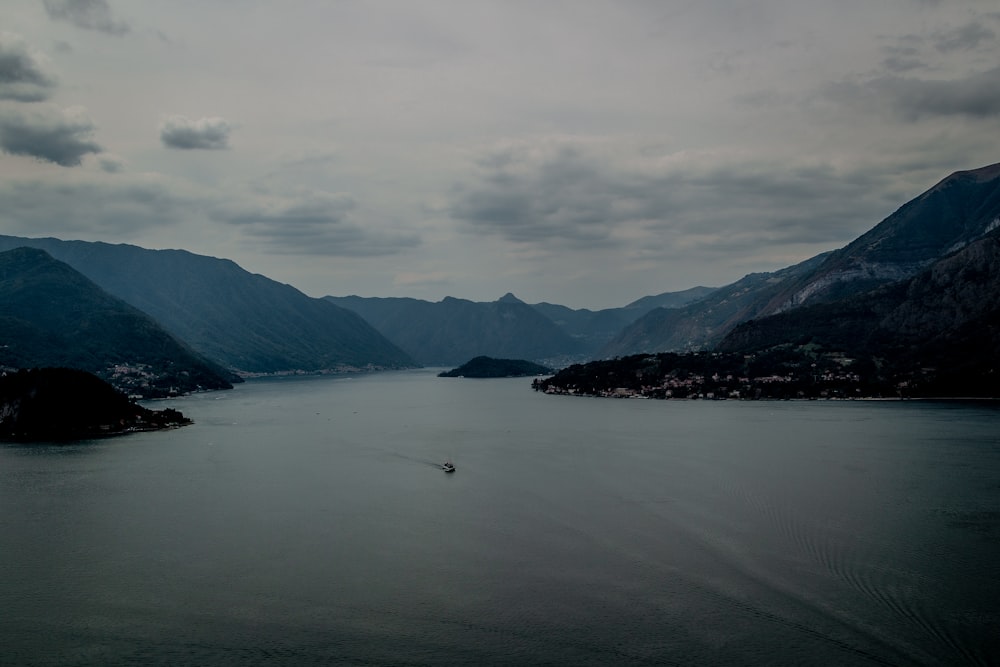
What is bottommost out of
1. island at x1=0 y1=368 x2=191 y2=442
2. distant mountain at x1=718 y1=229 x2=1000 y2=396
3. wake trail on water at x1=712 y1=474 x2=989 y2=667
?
wake trail on water at x1=712 y1=474 x2=989 y2=667

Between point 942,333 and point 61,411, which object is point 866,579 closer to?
point 61,411

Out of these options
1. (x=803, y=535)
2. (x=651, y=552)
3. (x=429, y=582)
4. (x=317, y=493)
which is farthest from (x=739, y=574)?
(x=317, y=493)

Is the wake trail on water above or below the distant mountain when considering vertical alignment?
below

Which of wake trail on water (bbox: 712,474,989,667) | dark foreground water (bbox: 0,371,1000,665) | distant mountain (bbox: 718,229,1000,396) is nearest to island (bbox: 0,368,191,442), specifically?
dark foreground water (bbox: 0,371,1000,665)

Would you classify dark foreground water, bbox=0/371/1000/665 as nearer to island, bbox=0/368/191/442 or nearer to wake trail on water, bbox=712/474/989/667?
wake trail on water, bbox=712/474/989/667

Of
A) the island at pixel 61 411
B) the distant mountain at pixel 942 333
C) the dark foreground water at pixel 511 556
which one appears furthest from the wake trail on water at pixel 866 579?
the distant mountain at pixel 942 333

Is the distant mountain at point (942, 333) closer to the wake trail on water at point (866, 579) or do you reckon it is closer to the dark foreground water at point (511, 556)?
the dark foreground water at point (511, 556)

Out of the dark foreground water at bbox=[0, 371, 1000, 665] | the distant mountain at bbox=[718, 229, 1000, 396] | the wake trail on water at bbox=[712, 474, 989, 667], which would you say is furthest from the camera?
the distant mountain at bbox=[718, 229, 1000, 396]
